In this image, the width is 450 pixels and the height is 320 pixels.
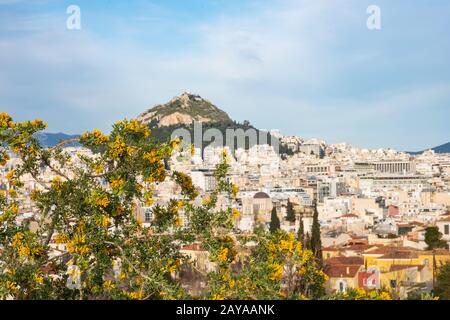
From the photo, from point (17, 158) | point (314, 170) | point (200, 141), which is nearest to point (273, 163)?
point (314, 170)

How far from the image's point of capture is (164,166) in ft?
13.7

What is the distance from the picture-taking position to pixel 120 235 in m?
4.16

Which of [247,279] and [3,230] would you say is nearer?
[247,279]

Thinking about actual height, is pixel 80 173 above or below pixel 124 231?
above

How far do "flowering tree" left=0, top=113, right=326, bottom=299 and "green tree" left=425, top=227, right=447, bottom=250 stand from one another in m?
23.7

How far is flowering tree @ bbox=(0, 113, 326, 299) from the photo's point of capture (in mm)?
3848

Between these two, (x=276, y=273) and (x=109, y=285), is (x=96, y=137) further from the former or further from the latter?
(x=276, y=273)

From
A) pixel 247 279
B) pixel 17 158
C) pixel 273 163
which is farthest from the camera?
pixel 273 163

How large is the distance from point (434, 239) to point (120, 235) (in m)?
24.9

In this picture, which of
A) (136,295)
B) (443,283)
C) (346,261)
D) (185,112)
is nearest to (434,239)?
(346,261)
